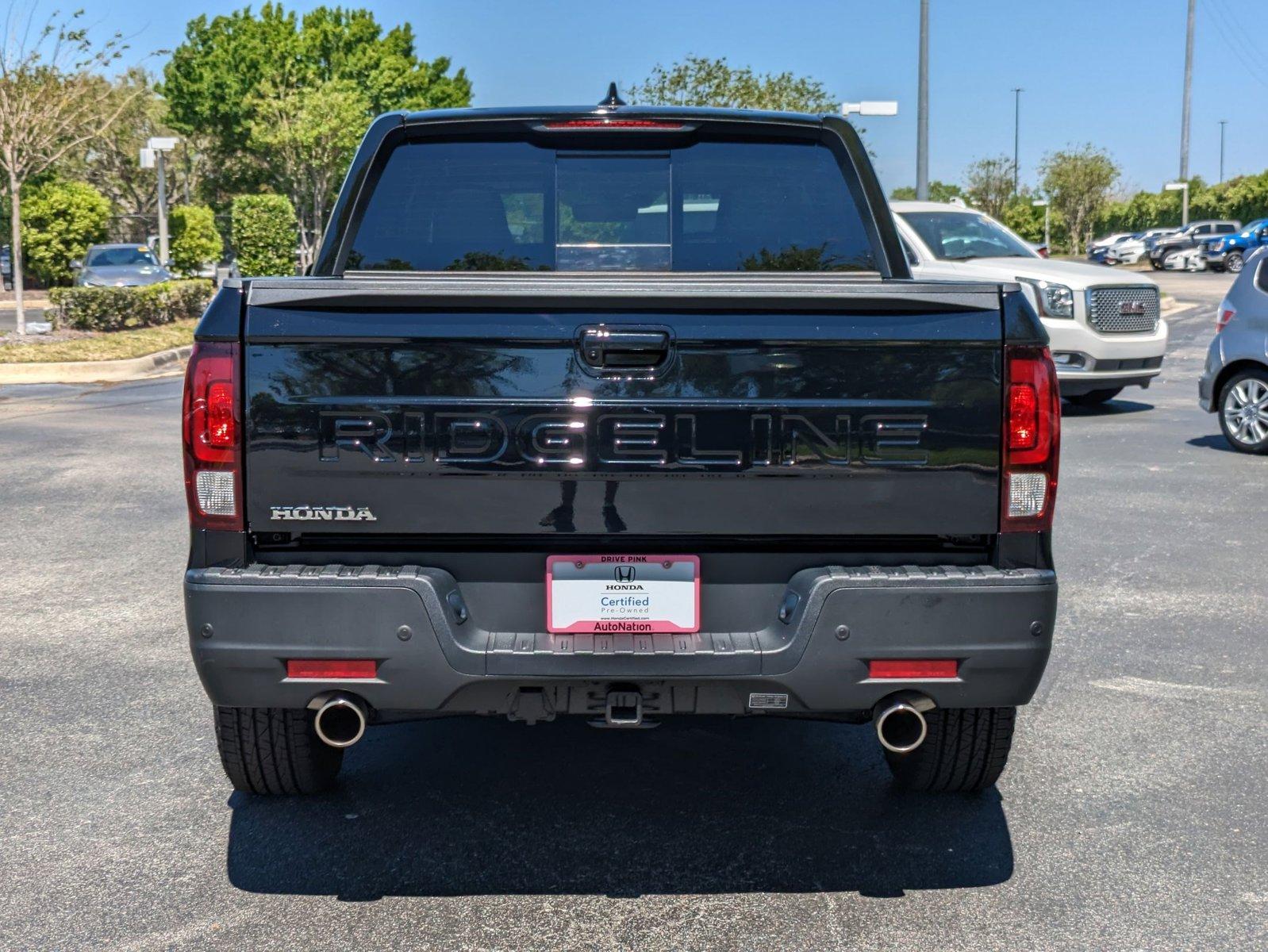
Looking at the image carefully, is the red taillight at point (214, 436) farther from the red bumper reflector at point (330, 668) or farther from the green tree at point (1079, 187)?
the green tree at point (1079, 187)

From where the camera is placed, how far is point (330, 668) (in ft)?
11.3

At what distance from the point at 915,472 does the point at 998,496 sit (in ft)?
0.70

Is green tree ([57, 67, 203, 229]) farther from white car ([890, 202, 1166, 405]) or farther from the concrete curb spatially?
white car ([890, 202, 1166, 405])

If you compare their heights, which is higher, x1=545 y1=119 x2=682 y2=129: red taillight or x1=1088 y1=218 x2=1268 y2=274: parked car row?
x1=1088 y1=218 x2=1268 y2=274: parked car row

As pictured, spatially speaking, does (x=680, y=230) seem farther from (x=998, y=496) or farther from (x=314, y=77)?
(x=314, y=77)

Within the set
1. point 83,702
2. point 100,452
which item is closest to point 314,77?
point 100,452

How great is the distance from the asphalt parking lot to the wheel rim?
5659mm

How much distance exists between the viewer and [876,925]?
3.54m

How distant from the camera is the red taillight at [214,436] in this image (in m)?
3.39

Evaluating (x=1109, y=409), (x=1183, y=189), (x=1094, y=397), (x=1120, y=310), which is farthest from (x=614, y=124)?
(x=1183, y=189)

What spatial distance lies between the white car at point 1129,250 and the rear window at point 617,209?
60.4 meters

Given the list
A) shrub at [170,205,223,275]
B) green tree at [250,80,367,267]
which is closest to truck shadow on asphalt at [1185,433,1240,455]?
shrub at [170,205,223,275]

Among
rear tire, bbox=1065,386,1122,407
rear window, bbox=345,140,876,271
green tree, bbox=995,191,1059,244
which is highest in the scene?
green tree, bbox=995,191,1059,244

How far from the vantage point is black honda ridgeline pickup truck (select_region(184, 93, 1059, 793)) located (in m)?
3.39
